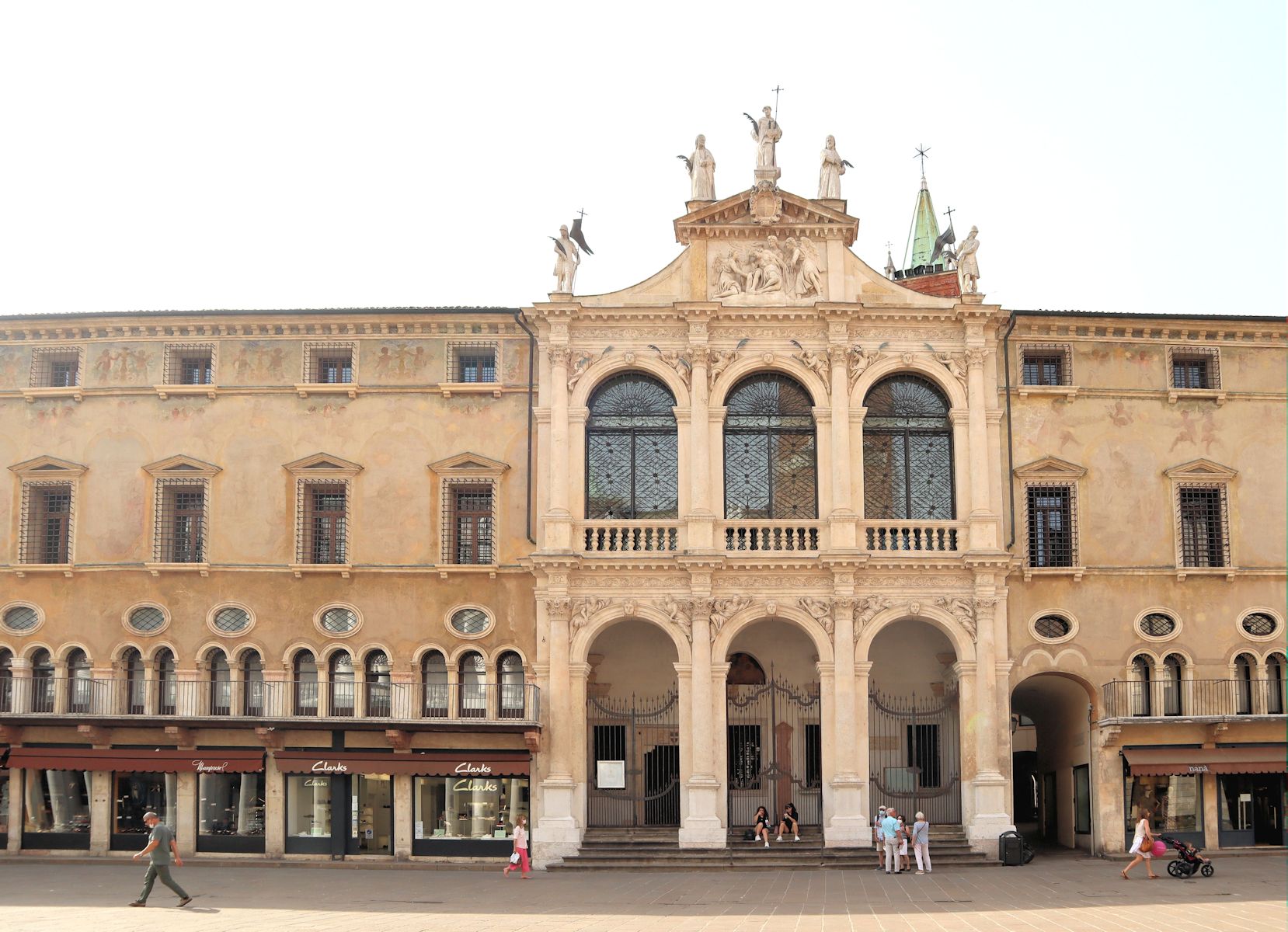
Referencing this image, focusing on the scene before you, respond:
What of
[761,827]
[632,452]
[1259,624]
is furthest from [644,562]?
[1259,624]

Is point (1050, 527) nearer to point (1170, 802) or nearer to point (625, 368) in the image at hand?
point (1170, 802)

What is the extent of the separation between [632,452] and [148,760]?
553 inches

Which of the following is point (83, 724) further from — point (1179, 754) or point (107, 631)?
point (1179, 754)

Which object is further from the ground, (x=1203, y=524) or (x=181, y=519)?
(x=181, y=519)

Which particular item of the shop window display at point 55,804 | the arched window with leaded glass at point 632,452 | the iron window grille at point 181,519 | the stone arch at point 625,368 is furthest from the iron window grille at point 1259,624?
the shop window display at point 55,804

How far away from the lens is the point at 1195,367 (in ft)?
125

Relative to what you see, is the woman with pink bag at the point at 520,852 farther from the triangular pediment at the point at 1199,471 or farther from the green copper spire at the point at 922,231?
the green copper spire at the point at 922,231

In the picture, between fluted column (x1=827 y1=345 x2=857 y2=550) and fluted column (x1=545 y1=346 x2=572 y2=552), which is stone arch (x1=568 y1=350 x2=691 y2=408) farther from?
fluted column (x1=827 y1=345 x2=857 y2=550)

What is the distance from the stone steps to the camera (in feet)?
112

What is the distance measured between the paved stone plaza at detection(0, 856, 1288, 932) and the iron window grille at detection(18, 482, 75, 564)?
25.1ft

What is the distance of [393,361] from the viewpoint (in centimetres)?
3778

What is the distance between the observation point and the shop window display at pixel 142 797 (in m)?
36.5

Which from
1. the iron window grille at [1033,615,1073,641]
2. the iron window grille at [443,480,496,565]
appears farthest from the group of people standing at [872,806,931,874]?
the iron window grille at [443,480,496,565]

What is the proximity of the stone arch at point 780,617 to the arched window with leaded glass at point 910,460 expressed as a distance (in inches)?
130
